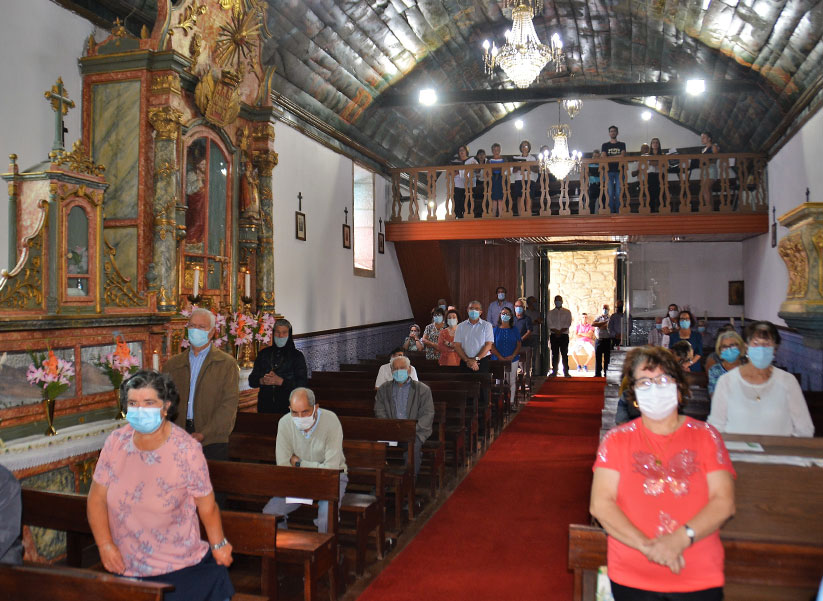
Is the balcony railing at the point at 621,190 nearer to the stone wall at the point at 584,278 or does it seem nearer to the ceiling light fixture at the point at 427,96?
the ceiling light fixture at the point at 427,96

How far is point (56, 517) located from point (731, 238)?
15101mm

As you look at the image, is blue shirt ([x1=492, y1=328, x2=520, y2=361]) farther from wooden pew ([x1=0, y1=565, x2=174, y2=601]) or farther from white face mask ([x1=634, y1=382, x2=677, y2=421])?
wooden pew ([x1=0, y1=565, x2=174, y2=601])

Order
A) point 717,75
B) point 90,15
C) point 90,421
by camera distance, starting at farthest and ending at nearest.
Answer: point 717,75, point 90,15, point 90,421

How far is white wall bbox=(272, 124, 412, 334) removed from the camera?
10.5 metres

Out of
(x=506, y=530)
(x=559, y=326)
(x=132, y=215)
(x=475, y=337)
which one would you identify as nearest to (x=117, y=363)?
(x=132, y=215)

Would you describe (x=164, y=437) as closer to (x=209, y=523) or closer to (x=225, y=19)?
(x=209, y=523)

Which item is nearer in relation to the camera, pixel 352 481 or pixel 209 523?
pixel 209 523

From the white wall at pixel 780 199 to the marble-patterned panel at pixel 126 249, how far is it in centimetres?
811

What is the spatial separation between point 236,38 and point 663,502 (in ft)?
21.9

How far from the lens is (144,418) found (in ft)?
10.3

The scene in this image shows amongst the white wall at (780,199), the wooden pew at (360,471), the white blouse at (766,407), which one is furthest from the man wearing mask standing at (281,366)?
the white wall at (780,199)

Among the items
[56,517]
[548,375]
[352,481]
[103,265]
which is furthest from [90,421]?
[548,375]

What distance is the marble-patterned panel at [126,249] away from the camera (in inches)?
269

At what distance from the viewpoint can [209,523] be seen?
10.6ft
